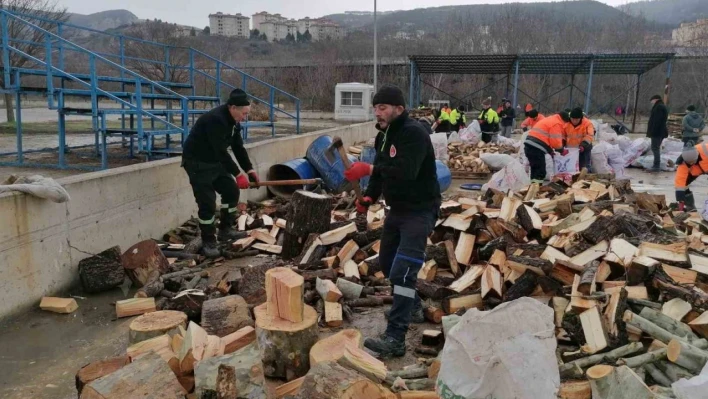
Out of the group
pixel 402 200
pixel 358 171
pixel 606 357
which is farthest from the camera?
pixel 358 171

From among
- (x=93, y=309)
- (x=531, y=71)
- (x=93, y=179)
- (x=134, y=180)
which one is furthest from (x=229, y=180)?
(x=531, y=71)

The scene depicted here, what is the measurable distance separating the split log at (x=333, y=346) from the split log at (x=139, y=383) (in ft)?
2.74

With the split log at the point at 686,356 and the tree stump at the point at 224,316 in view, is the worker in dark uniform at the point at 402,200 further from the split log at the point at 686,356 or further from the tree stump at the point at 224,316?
the split log at the point at 686,356

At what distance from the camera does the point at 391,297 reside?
5.00 metres

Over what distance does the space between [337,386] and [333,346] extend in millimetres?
820

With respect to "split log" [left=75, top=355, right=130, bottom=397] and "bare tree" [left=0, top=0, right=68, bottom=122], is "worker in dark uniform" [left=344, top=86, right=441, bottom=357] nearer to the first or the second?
"split log" [left=75, top=355, right=130, bottom=397]

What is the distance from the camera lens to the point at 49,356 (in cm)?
401

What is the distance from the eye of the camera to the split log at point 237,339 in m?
3.57

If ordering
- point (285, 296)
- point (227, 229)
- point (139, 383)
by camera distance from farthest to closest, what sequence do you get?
point (227, 229), point (285, 296), point (139, 383)

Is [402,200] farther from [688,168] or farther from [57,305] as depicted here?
[688,168]

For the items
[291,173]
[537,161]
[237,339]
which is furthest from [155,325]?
[537,161]

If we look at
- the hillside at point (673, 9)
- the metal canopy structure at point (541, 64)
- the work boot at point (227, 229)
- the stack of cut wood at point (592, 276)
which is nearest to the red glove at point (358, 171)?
the stack of cut wood at point (592, 276)

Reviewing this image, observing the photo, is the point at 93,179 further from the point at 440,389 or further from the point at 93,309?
the point at 440,389

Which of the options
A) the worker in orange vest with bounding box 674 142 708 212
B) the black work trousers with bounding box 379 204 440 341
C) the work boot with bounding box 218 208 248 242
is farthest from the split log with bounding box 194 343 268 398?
the worker in orange vest with bounding box 674 142 708 212
